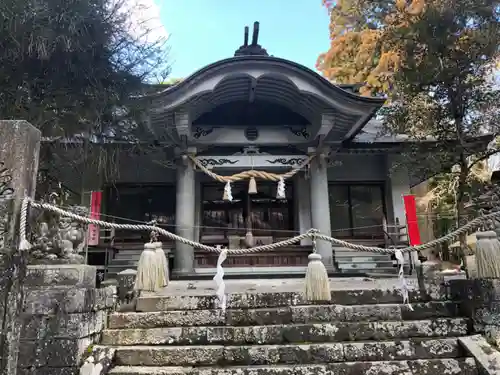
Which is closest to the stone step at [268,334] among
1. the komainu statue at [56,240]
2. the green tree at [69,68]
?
the komainu statue at [56,240]

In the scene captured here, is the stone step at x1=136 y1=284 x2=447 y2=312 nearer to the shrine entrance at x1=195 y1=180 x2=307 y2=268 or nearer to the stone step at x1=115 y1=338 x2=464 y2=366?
the stone step at x1=115 y1=338 x2=464 y2=366

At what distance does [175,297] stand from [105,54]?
5.09 m

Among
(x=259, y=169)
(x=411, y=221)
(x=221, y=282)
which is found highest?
(x=259, y=169)

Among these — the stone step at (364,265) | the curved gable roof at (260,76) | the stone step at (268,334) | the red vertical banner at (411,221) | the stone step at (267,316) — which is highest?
the curved gable roof at (260,76)

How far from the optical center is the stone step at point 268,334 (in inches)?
193

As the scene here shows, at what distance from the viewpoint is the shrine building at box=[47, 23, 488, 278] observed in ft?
34.2

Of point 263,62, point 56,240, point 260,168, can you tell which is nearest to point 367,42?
point 263,62

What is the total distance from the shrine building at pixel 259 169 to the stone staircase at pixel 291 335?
5532 millimetres

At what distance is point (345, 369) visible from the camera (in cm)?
448

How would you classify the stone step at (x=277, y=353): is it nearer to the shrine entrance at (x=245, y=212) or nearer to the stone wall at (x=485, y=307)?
the stone wall at (x=485, y=307)

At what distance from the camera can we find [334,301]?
5.49 m

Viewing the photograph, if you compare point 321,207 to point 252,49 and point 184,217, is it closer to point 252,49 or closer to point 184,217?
point 184,217

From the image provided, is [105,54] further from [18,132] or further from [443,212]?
[443,212]

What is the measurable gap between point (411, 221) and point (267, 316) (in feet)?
26.5
